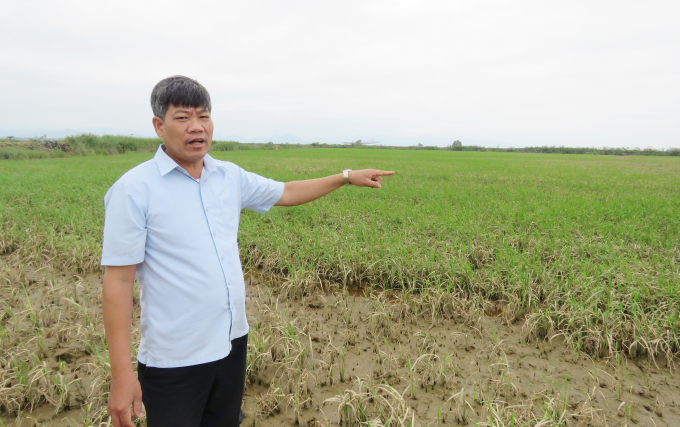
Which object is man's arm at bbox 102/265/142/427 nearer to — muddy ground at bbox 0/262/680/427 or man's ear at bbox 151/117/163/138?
man's ear at bbox 151/117/163/138

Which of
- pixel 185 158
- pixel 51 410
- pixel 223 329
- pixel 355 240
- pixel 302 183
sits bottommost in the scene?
pixel 51 410

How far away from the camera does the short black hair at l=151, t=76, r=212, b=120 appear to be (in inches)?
55.6

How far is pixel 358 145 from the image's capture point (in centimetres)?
6925

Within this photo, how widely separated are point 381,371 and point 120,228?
2.22 meters

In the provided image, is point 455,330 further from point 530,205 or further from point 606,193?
point 606,193

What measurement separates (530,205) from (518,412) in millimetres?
6511

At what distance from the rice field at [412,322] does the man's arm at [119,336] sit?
1.14 m

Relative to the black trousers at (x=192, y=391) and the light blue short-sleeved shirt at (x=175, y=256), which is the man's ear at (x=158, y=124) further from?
the black trousers at (x=192, y=391)

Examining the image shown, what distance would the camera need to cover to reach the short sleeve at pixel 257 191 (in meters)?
1.90

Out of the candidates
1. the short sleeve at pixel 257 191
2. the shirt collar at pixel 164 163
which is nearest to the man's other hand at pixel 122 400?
the shirt collar at pixel 164 163

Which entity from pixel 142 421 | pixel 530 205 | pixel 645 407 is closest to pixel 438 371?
pixel 645 407

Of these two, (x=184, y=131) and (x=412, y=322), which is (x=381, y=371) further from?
(x=184, y=131)

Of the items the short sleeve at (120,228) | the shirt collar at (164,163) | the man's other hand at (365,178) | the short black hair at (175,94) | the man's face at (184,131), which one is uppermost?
the short black hair at (175,94)

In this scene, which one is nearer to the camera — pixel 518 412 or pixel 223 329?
pixel 223 329
